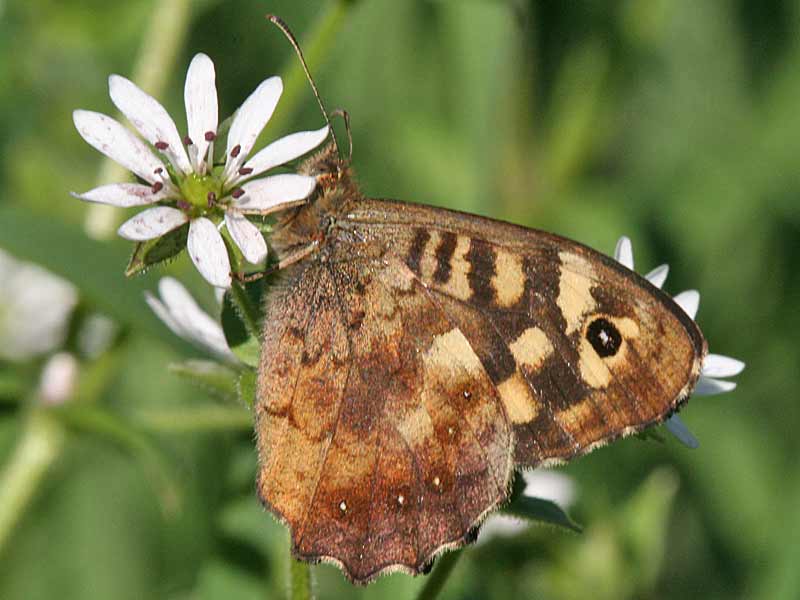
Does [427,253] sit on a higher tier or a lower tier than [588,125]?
higher

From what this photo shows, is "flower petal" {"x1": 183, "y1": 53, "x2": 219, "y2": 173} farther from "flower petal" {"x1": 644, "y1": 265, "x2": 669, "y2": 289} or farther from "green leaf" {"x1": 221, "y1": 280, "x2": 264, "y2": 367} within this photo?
"flower petal" {"x1": 644, "y1": 265, "x2": 669, "y2": 289}

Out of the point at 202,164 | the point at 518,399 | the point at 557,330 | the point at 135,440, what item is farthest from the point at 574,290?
the point at 135,440

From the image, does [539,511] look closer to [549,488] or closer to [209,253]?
[209,253]

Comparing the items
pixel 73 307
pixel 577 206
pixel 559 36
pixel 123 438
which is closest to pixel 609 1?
pixel 559 36

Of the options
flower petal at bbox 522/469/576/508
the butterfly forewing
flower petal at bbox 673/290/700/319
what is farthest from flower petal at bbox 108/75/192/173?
flower petal at bbox 522/469/576/508

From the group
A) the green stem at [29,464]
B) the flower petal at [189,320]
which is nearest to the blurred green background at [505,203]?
the green stem at [29,464]

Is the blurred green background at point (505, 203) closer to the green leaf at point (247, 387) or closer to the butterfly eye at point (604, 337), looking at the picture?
the green leaf at point (247, 387)

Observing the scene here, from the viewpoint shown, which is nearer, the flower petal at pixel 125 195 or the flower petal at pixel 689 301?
the flower petal at pixel 125 195

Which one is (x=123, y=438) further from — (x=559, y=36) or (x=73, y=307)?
(x=559, y=36)
